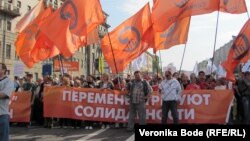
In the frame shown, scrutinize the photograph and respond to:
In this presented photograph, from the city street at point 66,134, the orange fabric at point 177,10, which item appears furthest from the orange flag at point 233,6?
the city street at point 66,134

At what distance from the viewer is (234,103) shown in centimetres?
1177

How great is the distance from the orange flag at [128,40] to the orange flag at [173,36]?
1.62ft

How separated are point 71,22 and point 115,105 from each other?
2868 mm

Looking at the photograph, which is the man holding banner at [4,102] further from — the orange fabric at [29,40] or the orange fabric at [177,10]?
the orange fabric at [29,40]

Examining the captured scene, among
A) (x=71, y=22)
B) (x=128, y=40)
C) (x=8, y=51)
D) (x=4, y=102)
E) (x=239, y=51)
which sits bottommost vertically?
(x=4, y=102)

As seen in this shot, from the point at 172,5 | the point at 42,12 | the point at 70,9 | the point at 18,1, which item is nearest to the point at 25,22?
the point at 42,12

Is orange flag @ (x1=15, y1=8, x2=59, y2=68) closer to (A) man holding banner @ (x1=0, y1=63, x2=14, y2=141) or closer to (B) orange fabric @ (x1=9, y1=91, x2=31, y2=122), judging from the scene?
(B) orange fabric @ (x1=9, y1=91, x2=31, y2=122)

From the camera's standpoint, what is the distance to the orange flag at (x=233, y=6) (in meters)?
13.1

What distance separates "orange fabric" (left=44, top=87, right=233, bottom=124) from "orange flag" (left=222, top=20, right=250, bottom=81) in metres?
1.19

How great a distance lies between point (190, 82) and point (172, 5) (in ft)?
7.73

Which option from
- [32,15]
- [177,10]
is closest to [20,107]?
[32,15]

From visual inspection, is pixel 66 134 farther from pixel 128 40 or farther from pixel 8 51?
pixel 8 51

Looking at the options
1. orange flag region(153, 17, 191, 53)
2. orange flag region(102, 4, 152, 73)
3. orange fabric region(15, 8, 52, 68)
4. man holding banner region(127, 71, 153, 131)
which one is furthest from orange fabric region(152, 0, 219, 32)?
orange fabric region(15, 8, 52, 68)

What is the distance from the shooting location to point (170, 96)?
36.7 ft
